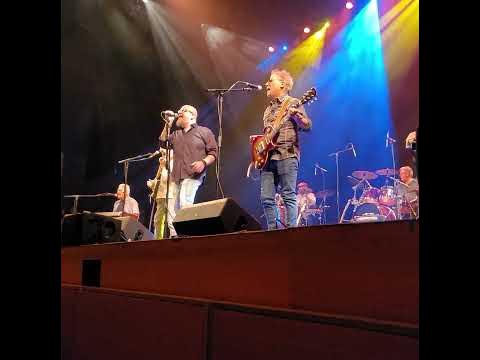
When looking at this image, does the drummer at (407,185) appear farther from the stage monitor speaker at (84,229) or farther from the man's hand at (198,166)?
the stage monitor speaker at (84,229)

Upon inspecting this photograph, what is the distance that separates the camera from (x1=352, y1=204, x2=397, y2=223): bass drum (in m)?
5.31

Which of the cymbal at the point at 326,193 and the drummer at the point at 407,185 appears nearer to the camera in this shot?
the drummer at the point at 407,185

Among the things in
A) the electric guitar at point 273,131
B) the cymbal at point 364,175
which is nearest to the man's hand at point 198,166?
the electric guitar at point 273,131

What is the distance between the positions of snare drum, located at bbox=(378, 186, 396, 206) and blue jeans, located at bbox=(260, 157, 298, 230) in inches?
66.7

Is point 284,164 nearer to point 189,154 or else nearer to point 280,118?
point 280,118

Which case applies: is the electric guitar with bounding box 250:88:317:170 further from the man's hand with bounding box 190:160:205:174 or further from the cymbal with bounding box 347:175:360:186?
the cymbal with bounding box 347:175:360:186

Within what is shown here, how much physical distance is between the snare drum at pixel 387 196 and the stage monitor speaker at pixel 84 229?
11.5 ft

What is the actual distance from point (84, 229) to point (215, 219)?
798mm

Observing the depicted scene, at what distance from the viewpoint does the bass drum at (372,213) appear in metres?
5.31

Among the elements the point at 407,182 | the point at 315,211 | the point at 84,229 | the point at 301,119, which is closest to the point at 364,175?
the point at 407,182
